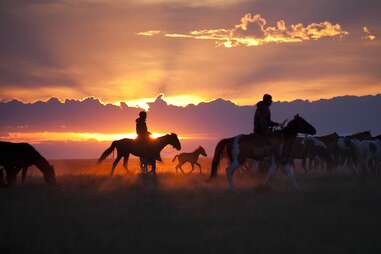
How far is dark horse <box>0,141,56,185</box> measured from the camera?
800 inches

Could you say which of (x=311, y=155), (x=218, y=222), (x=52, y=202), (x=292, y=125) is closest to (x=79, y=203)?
(x=52, y=202)

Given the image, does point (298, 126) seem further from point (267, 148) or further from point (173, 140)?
point (173, 140)

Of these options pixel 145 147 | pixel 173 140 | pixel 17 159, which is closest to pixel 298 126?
pixel 173 140

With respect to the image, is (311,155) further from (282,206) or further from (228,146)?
(282,206)

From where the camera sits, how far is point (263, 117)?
18.9 meters

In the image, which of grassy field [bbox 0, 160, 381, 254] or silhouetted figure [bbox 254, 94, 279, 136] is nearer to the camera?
grassy field [bbox 0, 160, 381, 254]

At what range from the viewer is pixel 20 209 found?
14086 mm

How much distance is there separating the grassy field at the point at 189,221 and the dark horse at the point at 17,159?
1622 mm

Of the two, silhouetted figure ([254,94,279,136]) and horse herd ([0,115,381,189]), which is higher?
silhouetted figure ([254,94,279,136])

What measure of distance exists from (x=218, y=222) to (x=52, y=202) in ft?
18.8

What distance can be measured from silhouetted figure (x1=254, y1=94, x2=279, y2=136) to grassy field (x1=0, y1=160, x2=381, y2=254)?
7.28ft

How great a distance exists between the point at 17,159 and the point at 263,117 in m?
9.67

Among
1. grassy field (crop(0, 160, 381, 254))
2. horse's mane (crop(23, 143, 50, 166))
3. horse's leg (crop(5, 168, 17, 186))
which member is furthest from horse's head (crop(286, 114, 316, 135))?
horse's leg (crop(5, 168, 17, 186))

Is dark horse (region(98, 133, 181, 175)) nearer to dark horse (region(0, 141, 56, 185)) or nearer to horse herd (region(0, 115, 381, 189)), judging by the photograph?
horse herd (region(0, 115, 381, 189))
